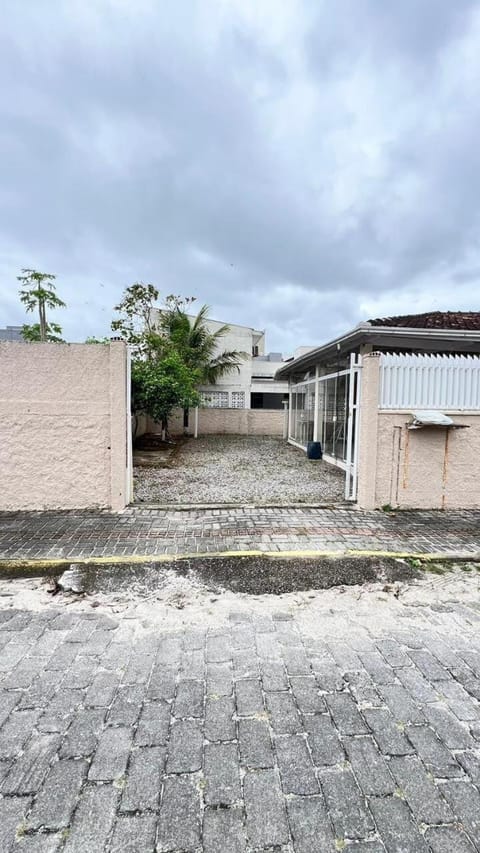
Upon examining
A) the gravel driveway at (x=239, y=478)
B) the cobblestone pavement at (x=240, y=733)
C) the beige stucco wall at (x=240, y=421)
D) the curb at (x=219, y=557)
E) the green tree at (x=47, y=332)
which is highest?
the green tree at (x=47, y=332)

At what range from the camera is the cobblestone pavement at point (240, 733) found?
1.70m

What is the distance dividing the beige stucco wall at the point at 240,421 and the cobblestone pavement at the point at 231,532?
1385 cm

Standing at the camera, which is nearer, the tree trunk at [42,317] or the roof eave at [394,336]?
the roof eave at [394,336]

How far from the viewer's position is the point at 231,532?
5324mm

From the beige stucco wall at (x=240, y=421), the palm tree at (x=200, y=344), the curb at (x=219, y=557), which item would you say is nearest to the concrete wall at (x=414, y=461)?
the curb at (x=219, y=557)

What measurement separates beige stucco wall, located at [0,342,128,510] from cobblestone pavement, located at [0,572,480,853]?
285 centimetres

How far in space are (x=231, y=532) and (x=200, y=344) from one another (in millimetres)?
14375

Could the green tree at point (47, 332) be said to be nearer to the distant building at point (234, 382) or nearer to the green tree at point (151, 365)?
the green tree at point (151, 365)

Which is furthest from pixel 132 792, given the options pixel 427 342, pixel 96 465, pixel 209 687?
pixel 427 342

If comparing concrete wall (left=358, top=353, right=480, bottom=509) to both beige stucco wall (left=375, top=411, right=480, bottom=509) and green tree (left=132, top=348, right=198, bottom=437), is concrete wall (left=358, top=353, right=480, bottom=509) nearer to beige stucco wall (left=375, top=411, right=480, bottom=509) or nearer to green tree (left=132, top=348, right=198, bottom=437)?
beige stucco wall (left=375, top=411, right=480, bottom=509)

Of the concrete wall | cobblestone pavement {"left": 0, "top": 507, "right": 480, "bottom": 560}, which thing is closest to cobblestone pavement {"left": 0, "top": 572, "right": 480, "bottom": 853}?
cobblestone pavement {"left": 0, "top": 507, "right": 480, "bottom": 560}

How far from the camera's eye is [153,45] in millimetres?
7195

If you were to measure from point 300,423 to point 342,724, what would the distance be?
13.0 meters

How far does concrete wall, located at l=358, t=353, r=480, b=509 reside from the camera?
245 inches
